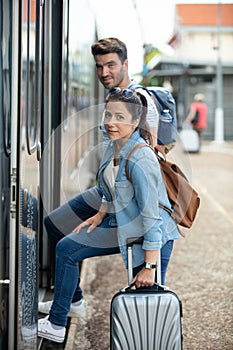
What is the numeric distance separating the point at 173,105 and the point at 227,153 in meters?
19.8

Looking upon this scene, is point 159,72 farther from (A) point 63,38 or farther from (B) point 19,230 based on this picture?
(B) point 19,230

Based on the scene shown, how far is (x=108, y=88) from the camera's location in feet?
14.3

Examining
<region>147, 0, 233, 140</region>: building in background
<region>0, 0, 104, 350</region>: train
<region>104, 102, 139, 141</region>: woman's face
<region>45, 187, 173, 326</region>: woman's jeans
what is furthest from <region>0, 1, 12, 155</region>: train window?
<region>147, 0, 233, 140</region>: building in background

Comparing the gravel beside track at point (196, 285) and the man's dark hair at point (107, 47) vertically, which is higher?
the man's dark hair at point (107, 47)

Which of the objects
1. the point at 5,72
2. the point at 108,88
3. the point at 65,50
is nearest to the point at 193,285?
Result: the point at 65,50

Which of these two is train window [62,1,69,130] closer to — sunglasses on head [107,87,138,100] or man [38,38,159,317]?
man [38,38,159,317]

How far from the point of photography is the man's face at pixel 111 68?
14.0ft

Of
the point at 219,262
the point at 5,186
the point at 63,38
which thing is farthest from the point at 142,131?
the point at 219,262

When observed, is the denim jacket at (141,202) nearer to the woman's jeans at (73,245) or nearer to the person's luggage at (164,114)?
the woman's jeans at (73,245)

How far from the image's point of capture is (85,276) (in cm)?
695

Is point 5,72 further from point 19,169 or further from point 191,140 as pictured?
point 191,140

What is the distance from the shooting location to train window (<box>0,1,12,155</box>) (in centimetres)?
349

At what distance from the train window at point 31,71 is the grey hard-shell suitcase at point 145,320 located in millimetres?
848

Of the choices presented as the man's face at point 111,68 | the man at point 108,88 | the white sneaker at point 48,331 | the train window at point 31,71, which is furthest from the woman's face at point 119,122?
the white sneaker at point 48,331
